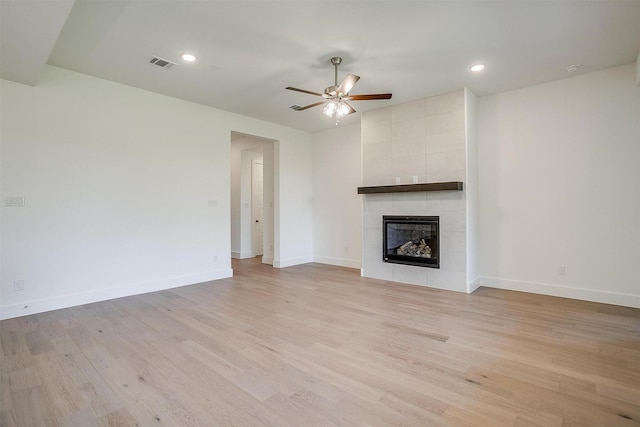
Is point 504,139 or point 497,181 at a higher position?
point 504,139

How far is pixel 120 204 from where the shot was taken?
13.3 feet

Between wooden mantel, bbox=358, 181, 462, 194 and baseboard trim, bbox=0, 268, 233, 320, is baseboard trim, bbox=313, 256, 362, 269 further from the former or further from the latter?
baseboard trim, bbox=0, 268, 233, 320

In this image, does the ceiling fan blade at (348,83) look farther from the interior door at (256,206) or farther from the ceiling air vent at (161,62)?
the interior door at (256,206)

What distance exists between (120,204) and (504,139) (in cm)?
540

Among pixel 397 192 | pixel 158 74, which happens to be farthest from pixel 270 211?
pixel 158 74

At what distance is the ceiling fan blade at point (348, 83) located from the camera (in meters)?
3.06

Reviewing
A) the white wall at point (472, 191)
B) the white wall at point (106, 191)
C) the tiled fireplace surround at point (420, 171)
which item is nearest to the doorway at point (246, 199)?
the white wall at point (106, 191)

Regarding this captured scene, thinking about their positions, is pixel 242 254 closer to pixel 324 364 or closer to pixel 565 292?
pixel 324 364

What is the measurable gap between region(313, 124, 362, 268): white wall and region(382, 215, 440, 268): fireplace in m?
1.09

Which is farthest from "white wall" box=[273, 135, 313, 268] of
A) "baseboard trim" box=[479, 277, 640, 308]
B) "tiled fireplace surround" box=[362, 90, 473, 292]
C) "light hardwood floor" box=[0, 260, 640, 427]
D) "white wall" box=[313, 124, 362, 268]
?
"baseboard trim" box=[479, 277, 640, 308]

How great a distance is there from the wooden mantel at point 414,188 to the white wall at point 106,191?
2.49 m

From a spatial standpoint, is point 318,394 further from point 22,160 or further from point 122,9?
point 22,160

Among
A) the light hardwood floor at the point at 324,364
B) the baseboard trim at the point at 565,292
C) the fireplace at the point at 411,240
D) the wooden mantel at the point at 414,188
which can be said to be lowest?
the light hardwood floor at the point at 324,364

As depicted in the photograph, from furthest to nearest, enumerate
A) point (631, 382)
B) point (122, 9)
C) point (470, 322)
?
1. point (470, 322)
2. point (122, 9)
3. point (631, 382)
